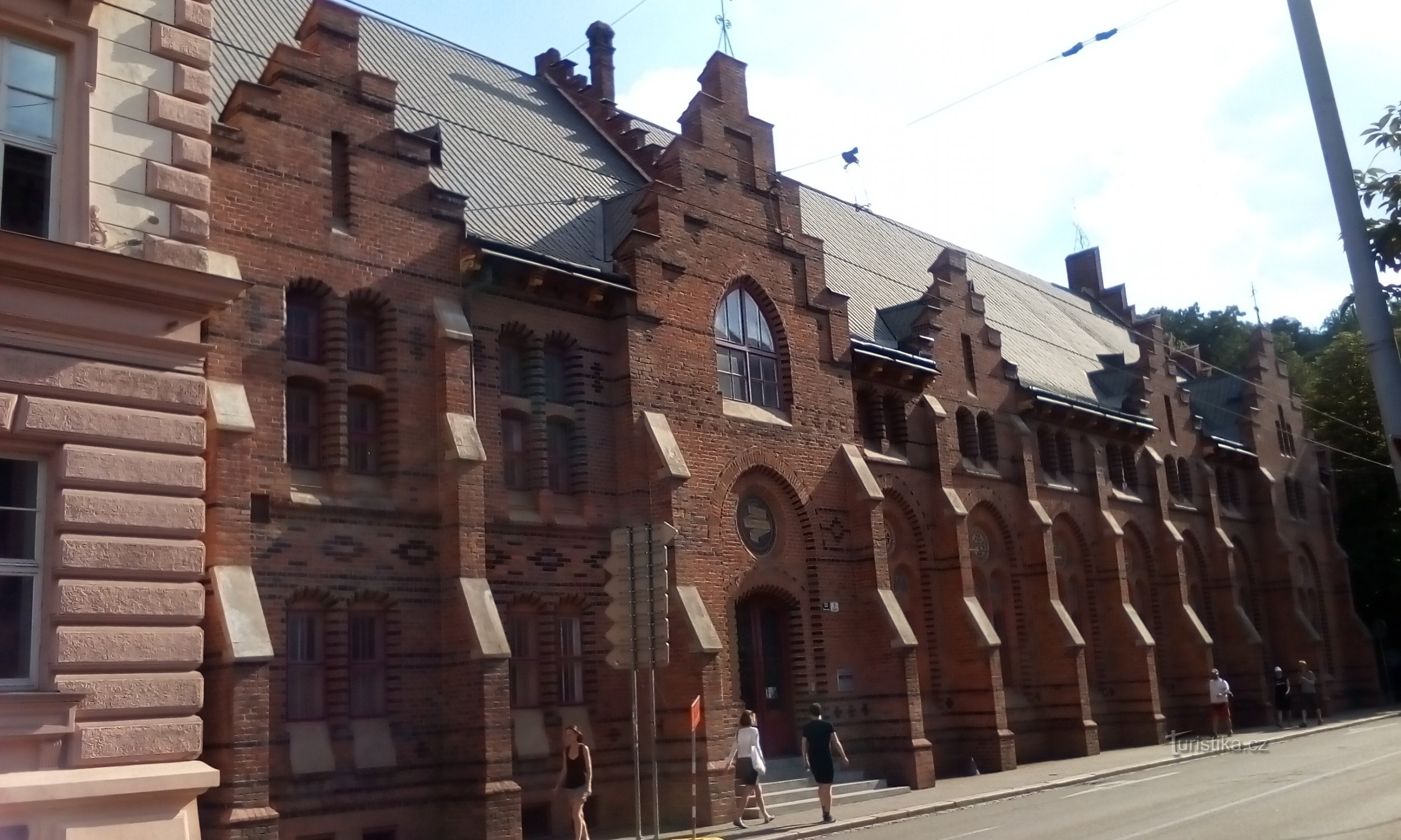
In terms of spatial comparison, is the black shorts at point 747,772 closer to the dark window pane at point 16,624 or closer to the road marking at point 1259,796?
the road marking at point 1259,796

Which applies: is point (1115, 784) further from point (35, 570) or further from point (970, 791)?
point (35, 570)

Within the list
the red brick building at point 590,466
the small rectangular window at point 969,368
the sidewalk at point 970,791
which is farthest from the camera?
the small rectangular window at point 969,368

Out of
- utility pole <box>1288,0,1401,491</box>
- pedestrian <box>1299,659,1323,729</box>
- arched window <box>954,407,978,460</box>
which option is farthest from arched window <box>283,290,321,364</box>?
pedestrian <box>1299,659,1323,729</box>

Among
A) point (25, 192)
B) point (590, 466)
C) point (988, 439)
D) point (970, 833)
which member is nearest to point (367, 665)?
point (590, 466)

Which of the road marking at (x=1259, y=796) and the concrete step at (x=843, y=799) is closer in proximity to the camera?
the road marking at (x=1259, y=796)

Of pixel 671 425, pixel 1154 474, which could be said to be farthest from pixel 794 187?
pixel 1154 474

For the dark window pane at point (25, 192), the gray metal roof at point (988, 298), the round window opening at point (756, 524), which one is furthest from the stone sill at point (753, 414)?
the dark window pane at point (25, 192)

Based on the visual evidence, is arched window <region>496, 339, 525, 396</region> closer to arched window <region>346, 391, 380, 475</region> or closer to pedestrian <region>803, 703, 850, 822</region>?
arched window <region>346, 391, 380, 475</region>

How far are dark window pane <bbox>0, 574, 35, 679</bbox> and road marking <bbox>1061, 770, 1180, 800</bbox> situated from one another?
1596 centimetres

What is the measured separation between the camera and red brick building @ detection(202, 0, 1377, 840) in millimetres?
16438

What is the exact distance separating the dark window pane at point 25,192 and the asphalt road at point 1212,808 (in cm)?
1228

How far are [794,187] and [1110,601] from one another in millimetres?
15709

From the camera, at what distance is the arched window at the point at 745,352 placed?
22.9 meters

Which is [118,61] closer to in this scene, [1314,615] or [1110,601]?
[1110,601]
